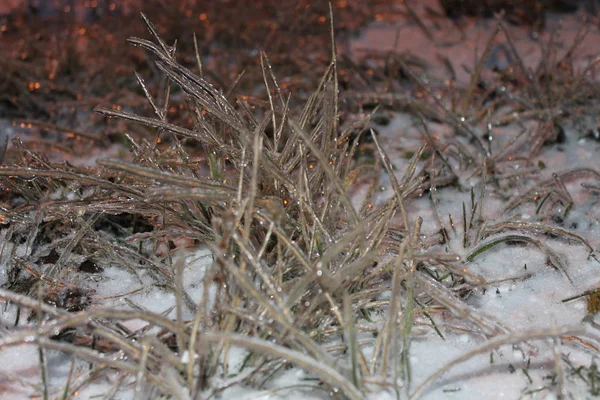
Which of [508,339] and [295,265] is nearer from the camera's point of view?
[508,339]

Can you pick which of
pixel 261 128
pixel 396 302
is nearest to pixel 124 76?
pixel 261 128

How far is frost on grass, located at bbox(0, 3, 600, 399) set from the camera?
109 cm

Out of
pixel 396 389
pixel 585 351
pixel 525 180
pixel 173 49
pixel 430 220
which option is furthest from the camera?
pixel 525 180

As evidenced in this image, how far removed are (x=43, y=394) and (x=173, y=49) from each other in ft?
2.59

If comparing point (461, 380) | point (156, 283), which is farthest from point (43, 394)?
point (461, 380)

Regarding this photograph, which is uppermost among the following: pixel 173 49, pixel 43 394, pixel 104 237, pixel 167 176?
pixel 173 49

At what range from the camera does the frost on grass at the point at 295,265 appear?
1094 millimetres

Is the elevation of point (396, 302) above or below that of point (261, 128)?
below

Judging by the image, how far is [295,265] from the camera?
1.31 meters

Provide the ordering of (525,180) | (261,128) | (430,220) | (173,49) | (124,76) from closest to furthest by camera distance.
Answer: (261,128), (173,49), (430,220), (525,180), (124,76)

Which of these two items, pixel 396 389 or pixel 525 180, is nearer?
pixel 396 389

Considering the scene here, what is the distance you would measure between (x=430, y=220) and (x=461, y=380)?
578 mm

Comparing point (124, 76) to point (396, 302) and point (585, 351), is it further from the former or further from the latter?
point (585, 351)

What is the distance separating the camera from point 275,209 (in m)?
1.09
